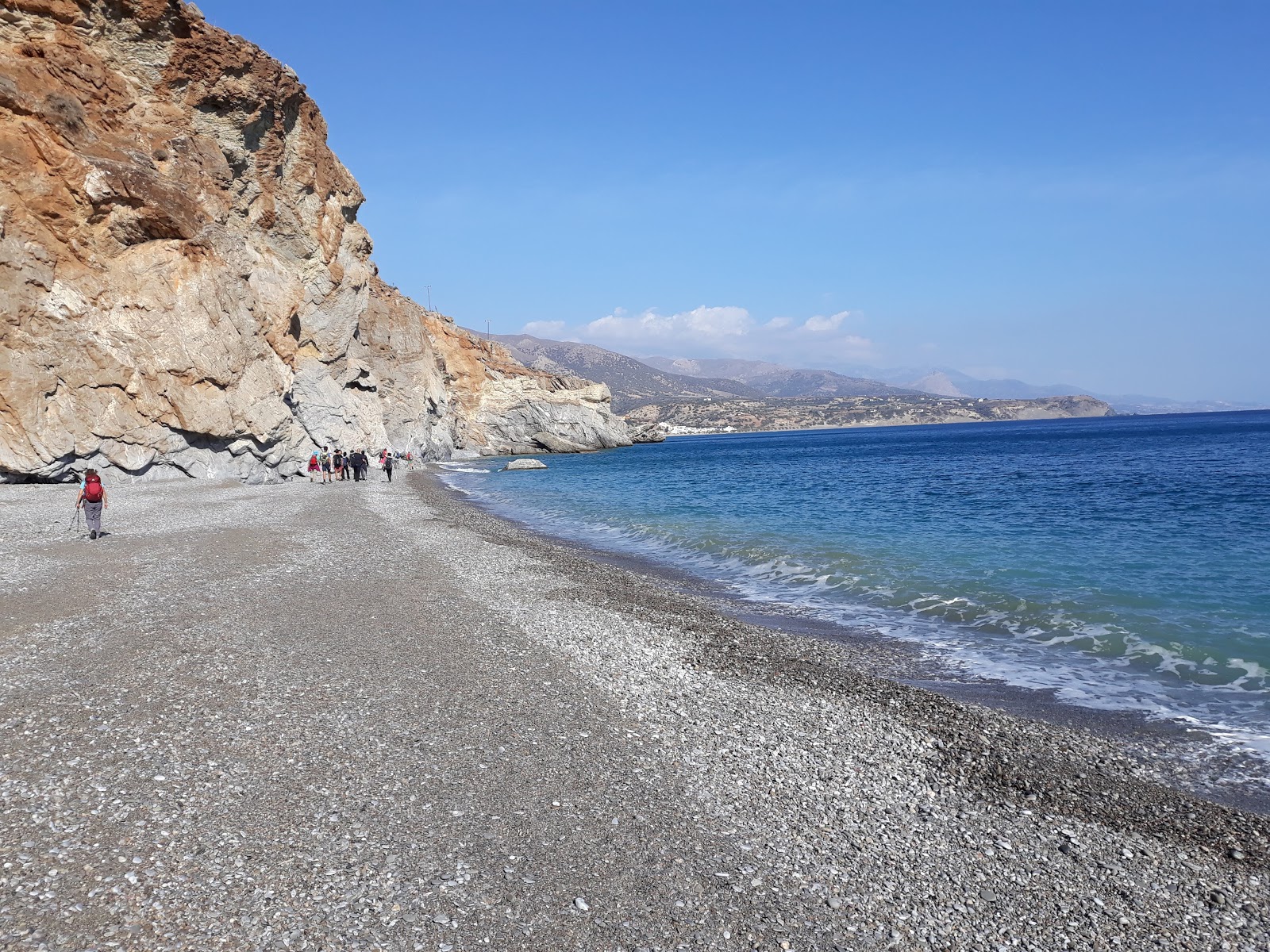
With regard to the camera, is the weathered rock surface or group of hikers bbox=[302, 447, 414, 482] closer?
group of hikers bbox=[302, 447, 414, 482]

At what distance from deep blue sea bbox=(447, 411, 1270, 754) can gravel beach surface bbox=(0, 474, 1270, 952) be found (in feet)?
8.95

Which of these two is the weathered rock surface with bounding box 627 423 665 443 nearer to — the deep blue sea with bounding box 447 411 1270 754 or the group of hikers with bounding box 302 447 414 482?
the deep blue sea with bounding box 447 411 1270 754

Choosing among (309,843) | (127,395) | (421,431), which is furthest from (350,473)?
(309,843)

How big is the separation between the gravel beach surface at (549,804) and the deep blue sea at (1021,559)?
2.73 metres

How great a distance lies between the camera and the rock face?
30.4 metres

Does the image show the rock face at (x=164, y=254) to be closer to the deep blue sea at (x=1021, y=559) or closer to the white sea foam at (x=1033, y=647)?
the deep blue sea at (x=1021, y=559)

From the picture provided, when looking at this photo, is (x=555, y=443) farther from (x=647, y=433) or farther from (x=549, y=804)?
(x=549, y=804)

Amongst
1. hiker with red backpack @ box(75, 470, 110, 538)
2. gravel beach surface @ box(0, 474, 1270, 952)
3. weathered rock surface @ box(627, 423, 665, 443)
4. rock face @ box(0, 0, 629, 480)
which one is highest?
rock face @ box(0, 0, 629, 480)

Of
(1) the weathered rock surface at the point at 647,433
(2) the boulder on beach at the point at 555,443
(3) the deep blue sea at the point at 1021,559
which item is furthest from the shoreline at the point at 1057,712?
(1) the weathered rock surface at the point at 647,433

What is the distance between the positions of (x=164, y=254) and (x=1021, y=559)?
36407mm

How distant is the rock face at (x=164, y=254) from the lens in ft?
99.8

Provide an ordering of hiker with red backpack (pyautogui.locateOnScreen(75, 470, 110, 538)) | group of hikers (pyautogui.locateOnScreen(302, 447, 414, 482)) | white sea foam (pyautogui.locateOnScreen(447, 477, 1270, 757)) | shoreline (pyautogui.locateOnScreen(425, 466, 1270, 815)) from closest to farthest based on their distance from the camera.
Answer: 1. shoreline (pyautogui.locateOnScreen(425, 466, 1270, 815))
2. white sea foam (pyautogui.locateOnScreen(447, 477, 1270, 757))
3. hiker with red backpack (pyautogui.locateOnScreen(75, 470, 110, 538))
4. group of hikers (pyautogui.locateOnScreen(302, 447, 414, 482))

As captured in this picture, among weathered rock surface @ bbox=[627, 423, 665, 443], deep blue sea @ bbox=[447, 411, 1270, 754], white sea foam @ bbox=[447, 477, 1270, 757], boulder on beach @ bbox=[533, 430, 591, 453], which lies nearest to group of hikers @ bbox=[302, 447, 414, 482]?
deep blue sea @ bbox=[447, 411, 1270, 754]

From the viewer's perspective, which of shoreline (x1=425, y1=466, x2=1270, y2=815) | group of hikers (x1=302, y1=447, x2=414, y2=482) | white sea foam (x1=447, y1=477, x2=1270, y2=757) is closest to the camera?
shoreline (x1=425, y1=466, x2=1270, y2=815)
